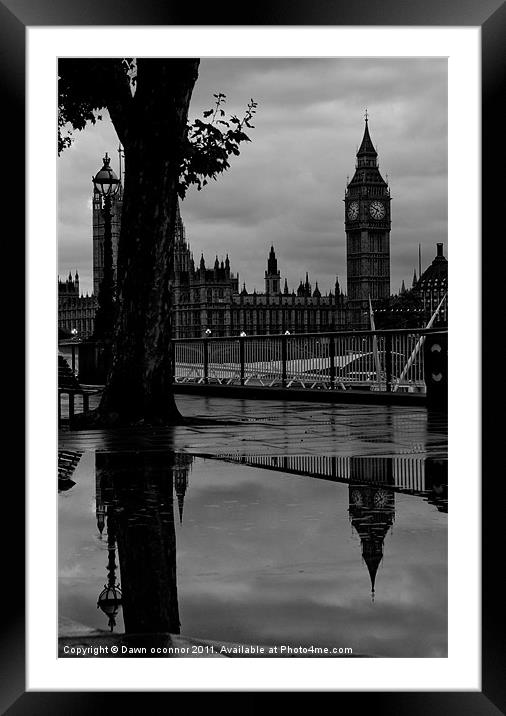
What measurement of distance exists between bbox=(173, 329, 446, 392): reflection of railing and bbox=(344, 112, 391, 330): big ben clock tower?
134976mm

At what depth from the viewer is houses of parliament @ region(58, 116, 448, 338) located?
94875 mm

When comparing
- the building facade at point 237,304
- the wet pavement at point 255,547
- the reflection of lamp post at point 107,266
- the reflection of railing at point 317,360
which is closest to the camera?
the wet pavement at point 255,547

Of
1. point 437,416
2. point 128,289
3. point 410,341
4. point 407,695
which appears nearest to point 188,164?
point 128,289

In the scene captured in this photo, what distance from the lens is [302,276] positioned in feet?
479

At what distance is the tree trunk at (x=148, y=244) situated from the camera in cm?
963

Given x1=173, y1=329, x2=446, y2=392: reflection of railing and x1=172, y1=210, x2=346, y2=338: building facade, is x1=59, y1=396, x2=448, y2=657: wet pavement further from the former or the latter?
x1=172, y1=210, x2=346, y2=338: building facade

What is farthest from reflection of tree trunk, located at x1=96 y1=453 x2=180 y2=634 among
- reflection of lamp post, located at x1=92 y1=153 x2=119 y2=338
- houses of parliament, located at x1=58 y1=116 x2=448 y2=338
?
houses of parliament, located at x1=58 y1=116 x2=448 y2=338
